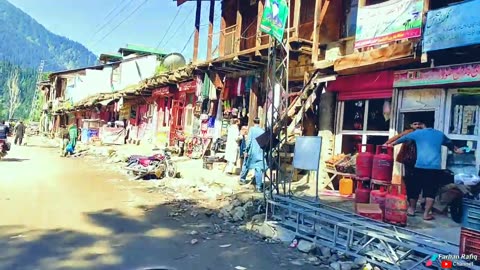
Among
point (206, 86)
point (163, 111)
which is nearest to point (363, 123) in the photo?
point (206, 86)

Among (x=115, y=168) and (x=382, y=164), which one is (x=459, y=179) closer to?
(x=382, y=164)

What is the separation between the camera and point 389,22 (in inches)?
396

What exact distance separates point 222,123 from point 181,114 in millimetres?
5434

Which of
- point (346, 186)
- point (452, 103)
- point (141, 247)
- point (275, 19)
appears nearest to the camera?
point (141, 247)

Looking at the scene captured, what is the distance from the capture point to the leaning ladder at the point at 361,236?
538cm

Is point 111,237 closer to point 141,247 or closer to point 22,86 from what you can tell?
point 141,247

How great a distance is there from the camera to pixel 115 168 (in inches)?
691

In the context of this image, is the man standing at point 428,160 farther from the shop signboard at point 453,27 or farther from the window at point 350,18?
the window at point 350,18

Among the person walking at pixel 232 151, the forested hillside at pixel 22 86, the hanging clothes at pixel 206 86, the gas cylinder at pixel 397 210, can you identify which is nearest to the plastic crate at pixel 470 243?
the gas cylinder at pixel 397 210

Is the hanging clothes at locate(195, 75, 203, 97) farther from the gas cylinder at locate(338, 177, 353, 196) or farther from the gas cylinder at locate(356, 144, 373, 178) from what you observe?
the gas cylinder at locate(356, 144, 373, 178)

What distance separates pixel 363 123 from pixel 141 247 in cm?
727

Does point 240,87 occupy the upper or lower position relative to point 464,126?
upper

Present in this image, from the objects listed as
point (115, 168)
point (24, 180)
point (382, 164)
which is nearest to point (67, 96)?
point (115, 168)

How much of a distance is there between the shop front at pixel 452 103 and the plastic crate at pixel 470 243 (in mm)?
4405
